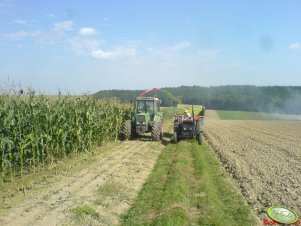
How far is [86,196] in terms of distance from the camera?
887cm

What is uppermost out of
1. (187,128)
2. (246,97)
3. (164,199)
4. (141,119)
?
(246,97)

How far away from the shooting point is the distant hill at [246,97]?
74812mm

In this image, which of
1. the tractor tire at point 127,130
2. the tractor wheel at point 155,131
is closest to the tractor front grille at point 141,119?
the tractor tire at point 127,130

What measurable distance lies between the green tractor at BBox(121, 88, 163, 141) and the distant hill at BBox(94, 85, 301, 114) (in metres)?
43.1

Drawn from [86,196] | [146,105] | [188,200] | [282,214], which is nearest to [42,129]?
[86,196]

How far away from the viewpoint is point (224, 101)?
89000 millimetres

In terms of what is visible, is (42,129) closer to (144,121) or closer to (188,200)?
(188,200)

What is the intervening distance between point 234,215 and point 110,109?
44.1 feet

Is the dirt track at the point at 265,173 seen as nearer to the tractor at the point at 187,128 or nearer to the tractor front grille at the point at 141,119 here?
the tractor at the point at 187,128

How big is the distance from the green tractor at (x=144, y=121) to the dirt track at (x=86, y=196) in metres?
6.60

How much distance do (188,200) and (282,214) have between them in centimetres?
213

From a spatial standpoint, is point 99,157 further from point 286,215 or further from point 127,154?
point 286,215

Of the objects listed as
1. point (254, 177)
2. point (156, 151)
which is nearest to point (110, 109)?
point (156, 151)

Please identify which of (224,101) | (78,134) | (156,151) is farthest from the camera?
(224,101)
